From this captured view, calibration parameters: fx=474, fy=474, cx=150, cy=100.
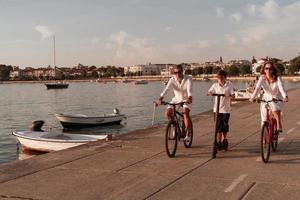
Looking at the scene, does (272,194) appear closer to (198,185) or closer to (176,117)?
(198,185)

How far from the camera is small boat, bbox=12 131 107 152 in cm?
1936

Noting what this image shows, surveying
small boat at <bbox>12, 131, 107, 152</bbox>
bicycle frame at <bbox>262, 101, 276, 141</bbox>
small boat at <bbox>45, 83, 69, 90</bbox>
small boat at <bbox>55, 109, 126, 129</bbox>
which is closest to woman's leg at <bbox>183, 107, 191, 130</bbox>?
bicycle frame at <bbox>262, 101, 276, 141</bbox>

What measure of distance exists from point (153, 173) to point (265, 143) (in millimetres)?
2424

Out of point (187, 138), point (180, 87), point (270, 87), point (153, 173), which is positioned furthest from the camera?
point (187, 138)

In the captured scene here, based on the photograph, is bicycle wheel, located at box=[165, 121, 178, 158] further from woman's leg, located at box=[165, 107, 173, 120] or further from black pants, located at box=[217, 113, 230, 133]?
black pants, located at box=[217, 113, 230, 133]

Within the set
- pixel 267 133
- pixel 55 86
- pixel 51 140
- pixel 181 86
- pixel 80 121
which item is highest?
pixel 181 86

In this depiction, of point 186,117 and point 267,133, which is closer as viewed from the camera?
point 267,133

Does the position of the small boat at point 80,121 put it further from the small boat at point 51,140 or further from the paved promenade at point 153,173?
the paved promenade at point 153,173

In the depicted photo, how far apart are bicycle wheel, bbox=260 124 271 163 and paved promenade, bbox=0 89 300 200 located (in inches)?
5.4

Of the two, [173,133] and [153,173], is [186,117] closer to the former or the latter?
[173,133]

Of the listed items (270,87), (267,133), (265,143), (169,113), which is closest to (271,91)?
(270,87)

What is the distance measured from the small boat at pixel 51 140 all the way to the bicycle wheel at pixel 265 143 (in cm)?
1038

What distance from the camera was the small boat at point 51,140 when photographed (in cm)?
1936

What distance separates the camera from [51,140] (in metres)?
20.1
